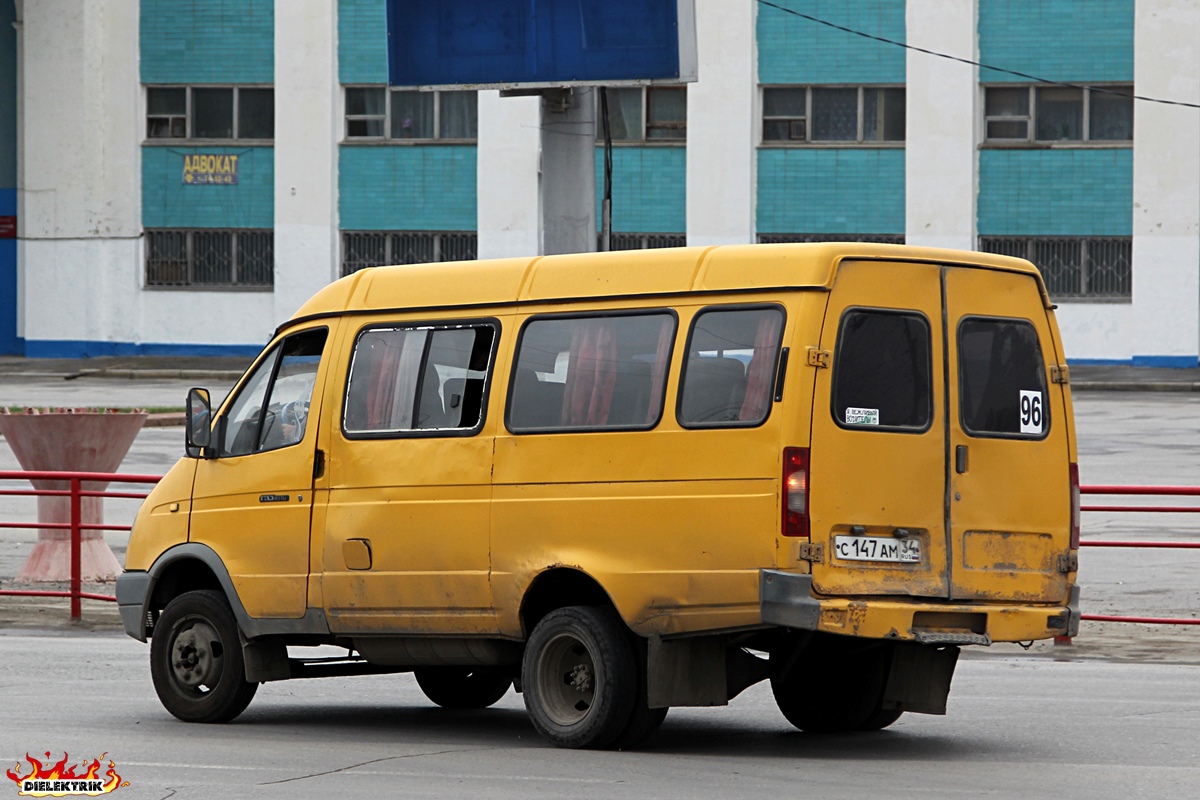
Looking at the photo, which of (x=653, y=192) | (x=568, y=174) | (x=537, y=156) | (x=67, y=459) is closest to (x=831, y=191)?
(x=653, y=192)

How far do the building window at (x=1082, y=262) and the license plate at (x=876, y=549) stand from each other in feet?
120

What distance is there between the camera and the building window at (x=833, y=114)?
45062mm

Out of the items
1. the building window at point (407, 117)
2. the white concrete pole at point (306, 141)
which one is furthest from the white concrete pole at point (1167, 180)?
the white concrete pole at point (306, 141)

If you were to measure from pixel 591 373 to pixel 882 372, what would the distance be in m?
1.36

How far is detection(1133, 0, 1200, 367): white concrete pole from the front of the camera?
143 ft

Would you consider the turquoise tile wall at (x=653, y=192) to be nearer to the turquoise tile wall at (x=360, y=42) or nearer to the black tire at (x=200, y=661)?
the turquoise tile wall at (x=360, y=42)

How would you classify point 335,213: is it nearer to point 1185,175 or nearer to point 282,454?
point 1185,175

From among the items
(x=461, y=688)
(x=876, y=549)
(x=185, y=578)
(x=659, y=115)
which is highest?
(x=659, y=115)

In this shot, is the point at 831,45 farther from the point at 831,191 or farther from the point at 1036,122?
the point at 1036,122

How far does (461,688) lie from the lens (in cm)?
1090

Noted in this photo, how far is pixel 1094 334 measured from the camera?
146 feet

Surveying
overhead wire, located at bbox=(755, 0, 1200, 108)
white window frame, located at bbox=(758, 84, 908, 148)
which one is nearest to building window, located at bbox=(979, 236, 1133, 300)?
overhead wire, located at bbox=(755, 0, 1200, 108)

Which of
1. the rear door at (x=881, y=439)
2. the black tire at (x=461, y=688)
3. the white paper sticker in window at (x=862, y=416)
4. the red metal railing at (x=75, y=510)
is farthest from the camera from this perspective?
the red metal railing at (x=75, y=510)

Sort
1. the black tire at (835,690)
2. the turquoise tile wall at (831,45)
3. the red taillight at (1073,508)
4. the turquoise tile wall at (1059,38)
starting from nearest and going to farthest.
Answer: the red taillight at (1073,508), the black tire at (835,690), the turquoise tile wall at (1059,38), the turquoise tile wall at (831,45)
